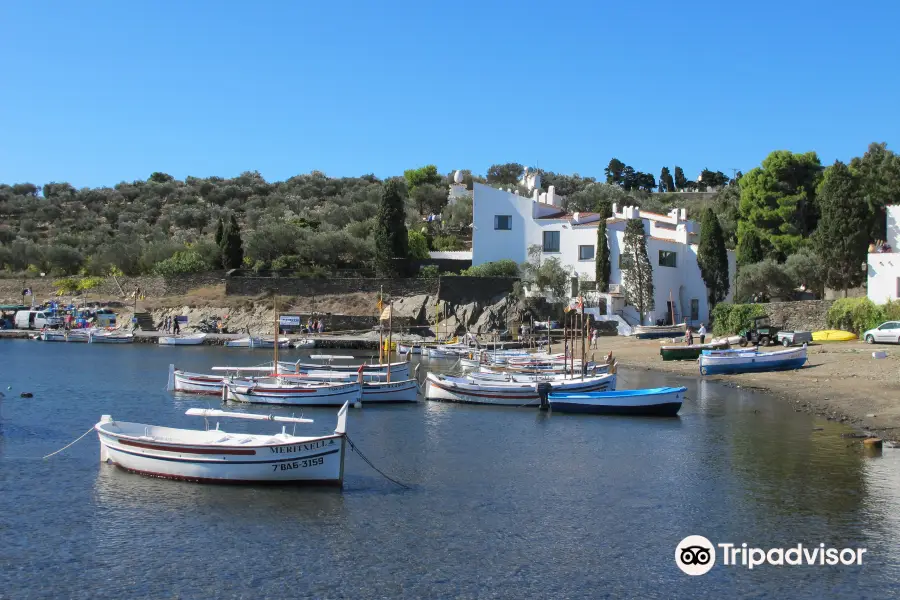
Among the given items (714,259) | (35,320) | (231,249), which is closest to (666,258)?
(714,259)

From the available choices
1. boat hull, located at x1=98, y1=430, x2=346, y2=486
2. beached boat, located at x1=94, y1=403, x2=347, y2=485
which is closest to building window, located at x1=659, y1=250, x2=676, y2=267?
beached boat, located at x1=94, y1=403, x2=347, y2=485

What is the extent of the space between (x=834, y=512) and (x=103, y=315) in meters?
75.5

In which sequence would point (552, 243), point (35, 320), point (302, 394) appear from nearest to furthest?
point (302, 394)
point (552, 243)
point (35, 320)

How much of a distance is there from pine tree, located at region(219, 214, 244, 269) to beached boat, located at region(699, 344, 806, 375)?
49.4m

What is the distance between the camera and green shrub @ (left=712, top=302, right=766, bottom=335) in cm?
5669

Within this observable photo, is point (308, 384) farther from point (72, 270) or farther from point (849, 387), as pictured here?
point (72, 270)

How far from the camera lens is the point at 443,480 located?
23141 mm

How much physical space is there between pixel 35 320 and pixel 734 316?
6435 cm

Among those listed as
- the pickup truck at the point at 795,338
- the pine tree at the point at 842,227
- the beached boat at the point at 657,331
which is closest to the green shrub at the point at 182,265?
the beached boat at the point at 657,331

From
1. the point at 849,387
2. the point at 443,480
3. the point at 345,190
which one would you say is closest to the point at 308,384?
the point at 443,480

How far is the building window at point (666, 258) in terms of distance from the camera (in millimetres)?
69375

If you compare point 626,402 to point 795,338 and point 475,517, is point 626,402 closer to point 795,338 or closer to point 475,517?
point 475,517

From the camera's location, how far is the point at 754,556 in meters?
17.2

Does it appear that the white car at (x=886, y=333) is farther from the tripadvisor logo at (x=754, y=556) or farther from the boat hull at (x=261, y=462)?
the boat hull at (x=261, y=462)
